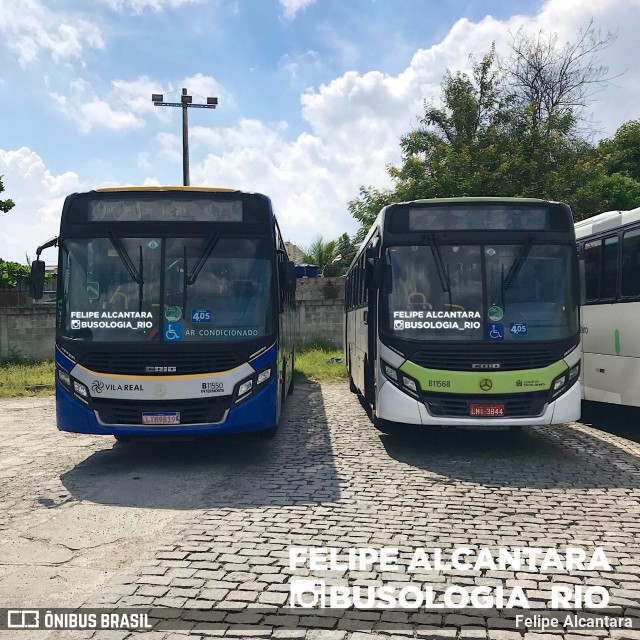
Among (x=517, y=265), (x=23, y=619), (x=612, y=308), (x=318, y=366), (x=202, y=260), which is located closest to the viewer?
(x=23, y=619)

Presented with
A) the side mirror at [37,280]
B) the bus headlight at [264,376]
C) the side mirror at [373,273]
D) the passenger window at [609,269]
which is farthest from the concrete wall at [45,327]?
the bus headlight at [264,376]

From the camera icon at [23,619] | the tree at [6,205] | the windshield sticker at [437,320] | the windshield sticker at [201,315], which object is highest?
the tree at [6,205]

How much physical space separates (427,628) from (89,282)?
6052 mm

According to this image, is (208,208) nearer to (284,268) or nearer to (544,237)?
(284,268)

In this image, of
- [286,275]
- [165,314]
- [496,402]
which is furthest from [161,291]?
[496,402]

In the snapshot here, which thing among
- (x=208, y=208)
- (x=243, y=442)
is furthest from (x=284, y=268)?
(x=243, y=442)

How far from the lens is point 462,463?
869 centimetres

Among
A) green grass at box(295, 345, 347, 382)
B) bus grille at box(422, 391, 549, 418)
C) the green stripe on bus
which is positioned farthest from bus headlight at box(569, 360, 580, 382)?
green grass at box(295, 345, 347, 382)

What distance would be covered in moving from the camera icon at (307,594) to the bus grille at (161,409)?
12.4ft

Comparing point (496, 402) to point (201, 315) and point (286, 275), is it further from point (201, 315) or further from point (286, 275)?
point (201, 315)

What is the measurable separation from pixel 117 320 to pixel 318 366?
13.1 metres

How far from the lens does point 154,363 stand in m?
8.31

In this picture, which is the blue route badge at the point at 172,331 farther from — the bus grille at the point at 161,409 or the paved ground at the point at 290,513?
the paved ground at the point at 290,513

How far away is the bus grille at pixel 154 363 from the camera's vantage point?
327 inches
